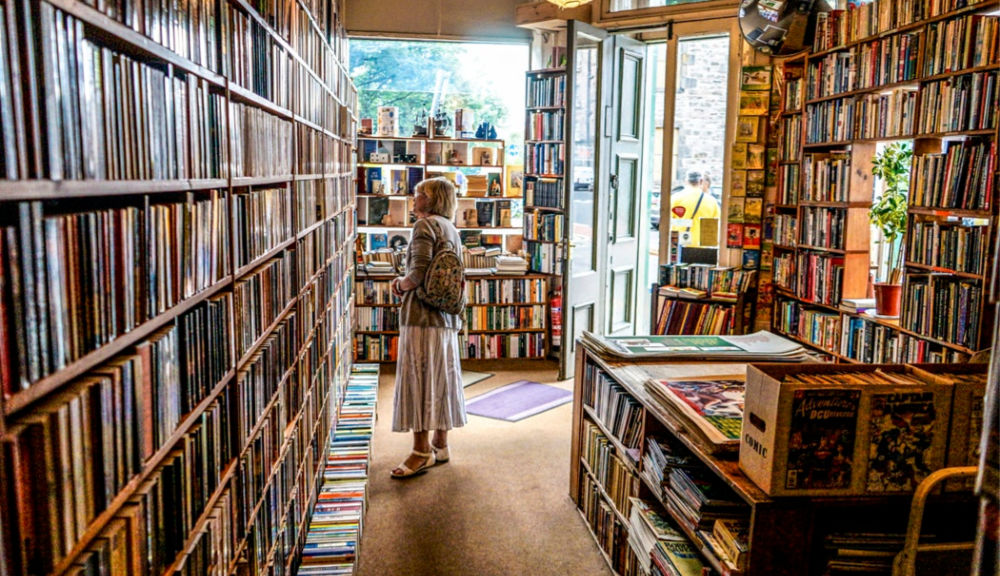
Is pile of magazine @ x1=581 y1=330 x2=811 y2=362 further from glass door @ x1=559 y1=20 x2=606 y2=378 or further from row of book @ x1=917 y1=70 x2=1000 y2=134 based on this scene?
glass door @ x1=559 y1=20 x2=606 y2=378

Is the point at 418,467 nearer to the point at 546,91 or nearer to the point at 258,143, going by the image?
the point at 258,143

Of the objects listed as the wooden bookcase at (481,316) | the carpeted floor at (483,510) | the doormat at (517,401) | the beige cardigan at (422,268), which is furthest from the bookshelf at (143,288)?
the wooden bookcase at (481,316)

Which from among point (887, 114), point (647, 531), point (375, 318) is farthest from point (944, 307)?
point (375, 318)

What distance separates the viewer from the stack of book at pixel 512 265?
6.19 metres

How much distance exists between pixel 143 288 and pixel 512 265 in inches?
200

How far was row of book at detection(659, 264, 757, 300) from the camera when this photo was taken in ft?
16.6

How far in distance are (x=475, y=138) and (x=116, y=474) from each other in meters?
5.51

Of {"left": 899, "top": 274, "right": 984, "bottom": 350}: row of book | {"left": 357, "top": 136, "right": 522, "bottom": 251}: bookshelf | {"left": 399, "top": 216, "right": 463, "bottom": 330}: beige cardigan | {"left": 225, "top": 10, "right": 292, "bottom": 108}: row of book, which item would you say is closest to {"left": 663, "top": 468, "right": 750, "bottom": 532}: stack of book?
{"left": 225, "top": 10, "right": 292, "bottom": 108}: row of book

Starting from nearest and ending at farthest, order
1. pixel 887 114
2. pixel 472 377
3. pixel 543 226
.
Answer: pixel 887 114, pixel 472 377, pixel 543 226

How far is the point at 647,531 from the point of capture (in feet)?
7.50

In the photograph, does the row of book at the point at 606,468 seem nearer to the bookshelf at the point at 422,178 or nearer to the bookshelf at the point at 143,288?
the bookshelf at the point at 143,288

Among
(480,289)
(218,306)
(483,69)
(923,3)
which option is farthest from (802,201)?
(218,306)

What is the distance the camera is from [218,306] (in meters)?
1.63

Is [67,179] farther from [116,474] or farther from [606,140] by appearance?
[606,140]
